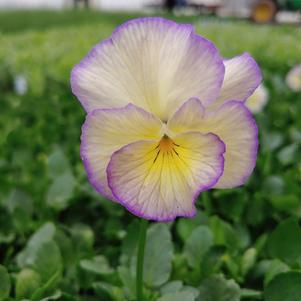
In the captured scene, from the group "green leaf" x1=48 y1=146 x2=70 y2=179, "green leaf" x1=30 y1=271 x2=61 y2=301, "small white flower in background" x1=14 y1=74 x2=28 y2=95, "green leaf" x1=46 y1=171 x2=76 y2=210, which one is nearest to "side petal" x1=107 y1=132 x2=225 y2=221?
"green leaf" x1=30 y1=271 x2=61 y2=301

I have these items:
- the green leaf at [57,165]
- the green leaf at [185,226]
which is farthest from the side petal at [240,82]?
the green leaf at [57,165]

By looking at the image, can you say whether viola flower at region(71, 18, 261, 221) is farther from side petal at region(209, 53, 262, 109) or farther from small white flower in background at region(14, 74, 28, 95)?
small white flower in background at region(14, 74, 28, 95)

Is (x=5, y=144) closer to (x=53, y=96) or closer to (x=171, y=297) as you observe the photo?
(x=53, y=96)

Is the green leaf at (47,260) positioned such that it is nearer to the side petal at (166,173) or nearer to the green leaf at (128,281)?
the green leaf at (128,281)

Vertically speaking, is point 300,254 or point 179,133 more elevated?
point 179,133

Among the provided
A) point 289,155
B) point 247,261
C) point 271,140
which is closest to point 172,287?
point 247,261

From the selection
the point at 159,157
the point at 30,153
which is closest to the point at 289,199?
the point at 159,157
